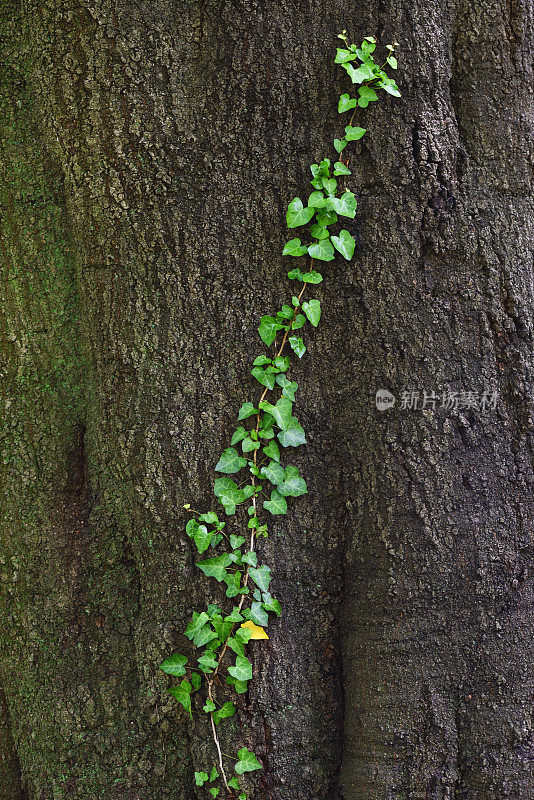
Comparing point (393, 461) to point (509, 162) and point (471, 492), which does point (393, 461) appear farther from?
point (509, 162)

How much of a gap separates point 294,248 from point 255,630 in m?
1.02

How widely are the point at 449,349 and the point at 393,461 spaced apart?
1.09 ft

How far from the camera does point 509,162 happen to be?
1.70 m

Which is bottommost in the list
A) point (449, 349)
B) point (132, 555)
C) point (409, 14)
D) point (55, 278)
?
point (132, 555)

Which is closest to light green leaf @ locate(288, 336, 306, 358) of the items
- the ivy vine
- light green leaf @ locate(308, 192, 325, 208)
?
the ivy vine

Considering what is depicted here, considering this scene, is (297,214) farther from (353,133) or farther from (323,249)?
(353,133)

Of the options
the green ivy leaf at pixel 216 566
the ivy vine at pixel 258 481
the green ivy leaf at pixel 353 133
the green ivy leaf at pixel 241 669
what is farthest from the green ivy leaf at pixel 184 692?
the green ivy leaf at pixel 353 133

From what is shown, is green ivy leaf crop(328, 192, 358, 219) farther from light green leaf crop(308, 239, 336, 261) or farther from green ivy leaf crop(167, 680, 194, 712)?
green ivy leaf crop(167, 680, 194, 712)

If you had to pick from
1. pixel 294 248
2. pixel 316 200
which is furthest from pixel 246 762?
pixel 316 200

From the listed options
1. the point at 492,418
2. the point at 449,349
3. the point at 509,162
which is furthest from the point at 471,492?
the point at 509,162

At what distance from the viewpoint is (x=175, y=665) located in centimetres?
166

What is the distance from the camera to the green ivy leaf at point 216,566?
65.3 inches

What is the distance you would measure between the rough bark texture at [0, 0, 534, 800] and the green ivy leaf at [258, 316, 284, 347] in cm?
4

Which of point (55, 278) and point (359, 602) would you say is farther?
point (55, 278)
